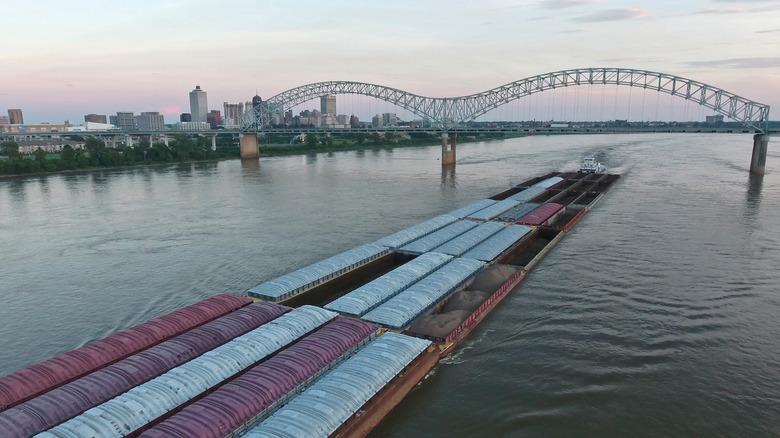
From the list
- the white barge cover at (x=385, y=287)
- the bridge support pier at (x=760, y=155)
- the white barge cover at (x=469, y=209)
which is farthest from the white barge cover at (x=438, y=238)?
the bridge support pier at (x=760, y=155)

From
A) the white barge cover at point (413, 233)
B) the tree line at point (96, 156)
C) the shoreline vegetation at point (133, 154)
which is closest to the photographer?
the white barge cover at point (413, 233)

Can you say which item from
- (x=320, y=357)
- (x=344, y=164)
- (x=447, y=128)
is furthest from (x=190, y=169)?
(x=320, y=357)

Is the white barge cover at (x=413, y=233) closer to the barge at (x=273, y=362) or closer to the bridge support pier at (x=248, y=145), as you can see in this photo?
the barge at (x=273, y=362)

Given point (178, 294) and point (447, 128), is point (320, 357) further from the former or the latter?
point (447, 128)

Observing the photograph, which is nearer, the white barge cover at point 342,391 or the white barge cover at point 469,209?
the white barge cover at point 342,391

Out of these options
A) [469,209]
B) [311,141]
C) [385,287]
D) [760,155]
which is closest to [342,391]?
[385,287]

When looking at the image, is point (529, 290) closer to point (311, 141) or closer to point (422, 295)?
point (422, 295)
